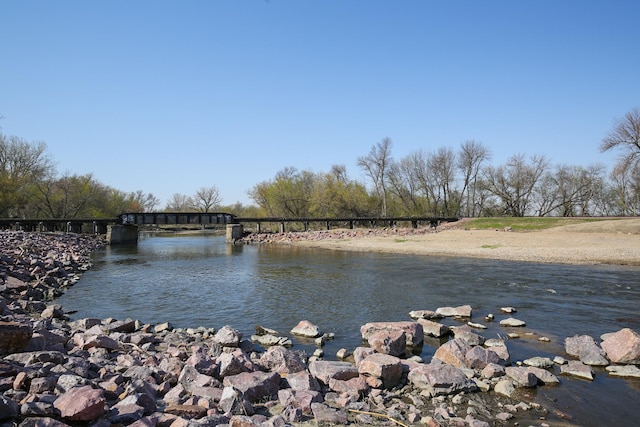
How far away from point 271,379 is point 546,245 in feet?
108

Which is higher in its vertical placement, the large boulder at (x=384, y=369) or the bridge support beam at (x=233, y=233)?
the bridge support beam at (x=233, y=233)

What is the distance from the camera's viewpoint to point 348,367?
722 cm

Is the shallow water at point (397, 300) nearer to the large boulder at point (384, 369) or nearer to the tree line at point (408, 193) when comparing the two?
the large boulder at point (384, 369)

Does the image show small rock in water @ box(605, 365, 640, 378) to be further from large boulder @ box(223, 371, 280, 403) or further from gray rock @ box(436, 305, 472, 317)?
large boulder @ box(223, 371, 280, 403)

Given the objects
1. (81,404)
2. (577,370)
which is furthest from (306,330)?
(81,404)

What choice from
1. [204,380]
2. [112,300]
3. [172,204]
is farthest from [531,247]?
[172,204]

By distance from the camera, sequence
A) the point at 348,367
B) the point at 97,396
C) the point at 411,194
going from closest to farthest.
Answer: the point at 97,396
the point at 348,367
the point at 411,194

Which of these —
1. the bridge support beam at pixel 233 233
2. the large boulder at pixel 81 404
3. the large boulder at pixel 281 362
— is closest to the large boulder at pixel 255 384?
the large boulder at pixel 281 362

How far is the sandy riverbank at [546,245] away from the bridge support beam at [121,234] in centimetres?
3050

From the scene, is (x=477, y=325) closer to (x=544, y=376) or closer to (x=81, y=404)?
(x=544, y=376)

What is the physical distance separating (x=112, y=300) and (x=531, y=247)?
30.0 meters

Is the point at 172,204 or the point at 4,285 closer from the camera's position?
the point at 4,285

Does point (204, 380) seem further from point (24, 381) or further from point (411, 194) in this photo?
point (411, 194)

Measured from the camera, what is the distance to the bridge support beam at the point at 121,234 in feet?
190
